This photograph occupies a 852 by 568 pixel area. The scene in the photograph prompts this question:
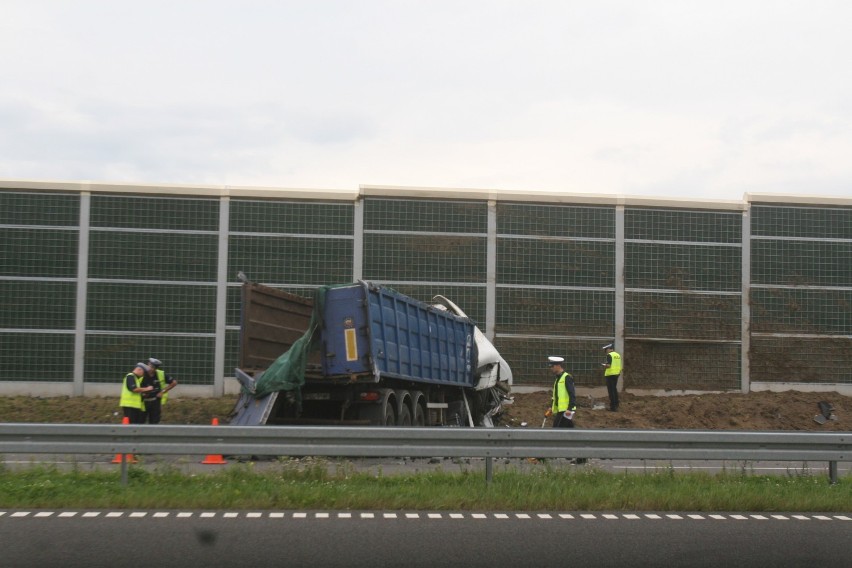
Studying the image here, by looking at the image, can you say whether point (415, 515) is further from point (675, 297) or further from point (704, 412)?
point (675, 297)

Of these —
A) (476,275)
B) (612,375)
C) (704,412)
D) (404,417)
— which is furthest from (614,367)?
(404,417)

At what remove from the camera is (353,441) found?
1168 cm

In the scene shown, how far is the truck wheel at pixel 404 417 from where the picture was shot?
703 inches

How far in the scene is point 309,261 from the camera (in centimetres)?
2788

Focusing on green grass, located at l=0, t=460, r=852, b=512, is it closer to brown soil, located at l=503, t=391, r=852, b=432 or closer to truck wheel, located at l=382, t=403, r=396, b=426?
truck wheel, located at l=382, t=403, r=396, b=426

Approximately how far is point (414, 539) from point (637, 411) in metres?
18.4

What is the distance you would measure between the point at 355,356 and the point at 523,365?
12.8 metres

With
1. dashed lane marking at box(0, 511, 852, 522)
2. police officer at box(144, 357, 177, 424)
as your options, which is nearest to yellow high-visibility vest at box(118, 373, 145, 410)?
police officer at box(144, 357, 177, 424)

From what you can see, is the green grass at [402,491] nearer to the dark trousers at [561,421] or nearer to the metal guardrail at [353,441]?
the metal guardrail at [353,441]

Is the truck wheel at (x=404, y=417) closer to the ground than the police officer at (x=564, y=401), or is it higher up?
closer to the ground

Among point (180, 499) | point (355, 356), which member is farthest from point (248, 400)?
point (180, 499)

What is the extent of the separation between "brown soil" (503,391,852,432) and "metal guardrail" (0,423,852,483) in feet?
40.0

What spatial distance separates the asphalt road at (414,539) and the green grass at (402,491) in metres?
0.38

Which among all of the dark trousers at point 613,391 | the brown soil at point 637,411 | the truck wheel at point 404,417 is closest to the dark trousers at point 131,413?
the truck wheel at point 404,417
